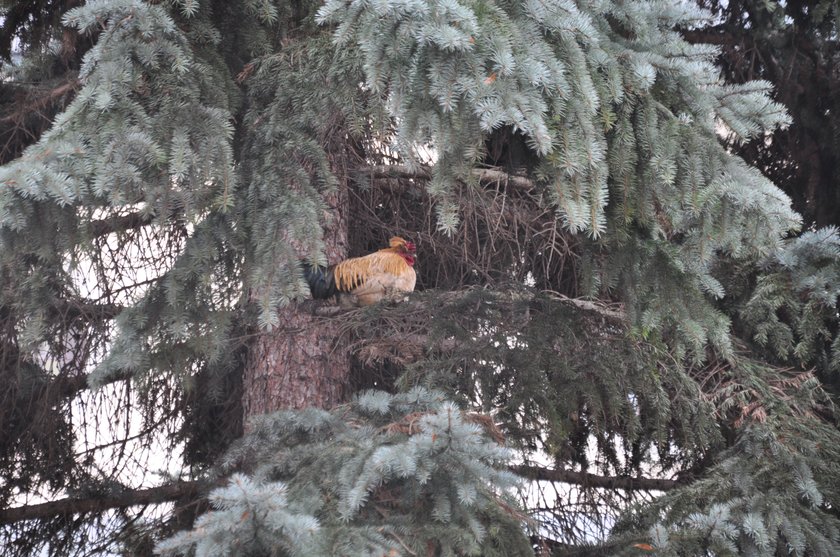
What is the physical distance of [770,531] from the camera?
395cm

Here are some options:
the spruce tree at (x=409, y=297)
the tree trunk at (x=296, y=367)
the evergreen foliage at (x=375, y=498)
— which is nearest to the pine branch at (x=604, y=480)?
the spruce tree at (x=409, y=297)

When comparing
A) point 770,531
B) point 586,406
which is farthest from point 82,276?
point 770,531

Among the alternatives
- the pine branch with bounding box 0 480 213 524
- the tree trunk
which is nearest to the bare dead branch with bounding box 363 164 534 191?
the tree trunk

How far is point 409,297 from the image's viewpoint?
4781 mm

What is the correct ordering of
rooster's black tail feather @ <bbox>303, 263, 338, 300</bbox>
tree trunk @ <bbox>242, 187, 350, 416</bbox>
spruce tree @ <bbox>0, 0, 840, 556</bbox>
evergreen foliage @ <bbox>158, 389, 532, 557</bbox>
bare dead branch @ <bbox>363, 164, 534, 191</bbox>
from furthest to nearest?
rooster's black tail feather @ <bbox>303, 263, 338, 300</bbox> → tree trunk @ <bbox>242, 187, 350, 416</bbox> → bare dead branch @ <bbox>363, 164, 534, 191</bbox> → spruce tree @ <bbox>0, 0, 840, 556</bbox> → evergreen foliage @ <bbox>158, 389, 532, 557</bbox>

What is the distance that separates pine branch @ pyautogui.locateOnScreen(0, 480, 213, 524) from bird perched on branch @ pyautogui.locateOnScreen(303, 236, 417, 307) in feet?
4.45

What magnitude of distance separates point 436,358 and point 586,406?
3.60ft

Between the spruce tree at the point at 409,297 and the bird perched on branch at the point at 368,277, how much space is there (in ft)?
0.53

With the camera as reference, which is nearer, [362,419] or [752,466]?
[362,419]

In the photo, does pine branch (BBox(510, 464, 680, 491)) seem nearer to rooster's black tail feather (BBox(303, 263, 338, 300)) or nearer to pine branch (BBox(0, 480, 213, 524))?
rooster's black tail feather (BBox(303, 263, 338, 300))

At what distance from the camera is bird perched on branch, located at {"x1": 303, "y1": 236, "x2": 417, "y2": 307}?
523 centimetres

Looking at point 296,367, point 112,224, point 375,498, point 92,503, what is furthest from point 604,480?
point 112,224

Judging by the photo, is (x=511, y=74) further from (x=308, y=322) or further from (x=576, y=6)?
(x=308, y=322)

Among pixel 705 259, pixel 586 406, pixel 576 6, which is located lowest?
pixel 586 406
